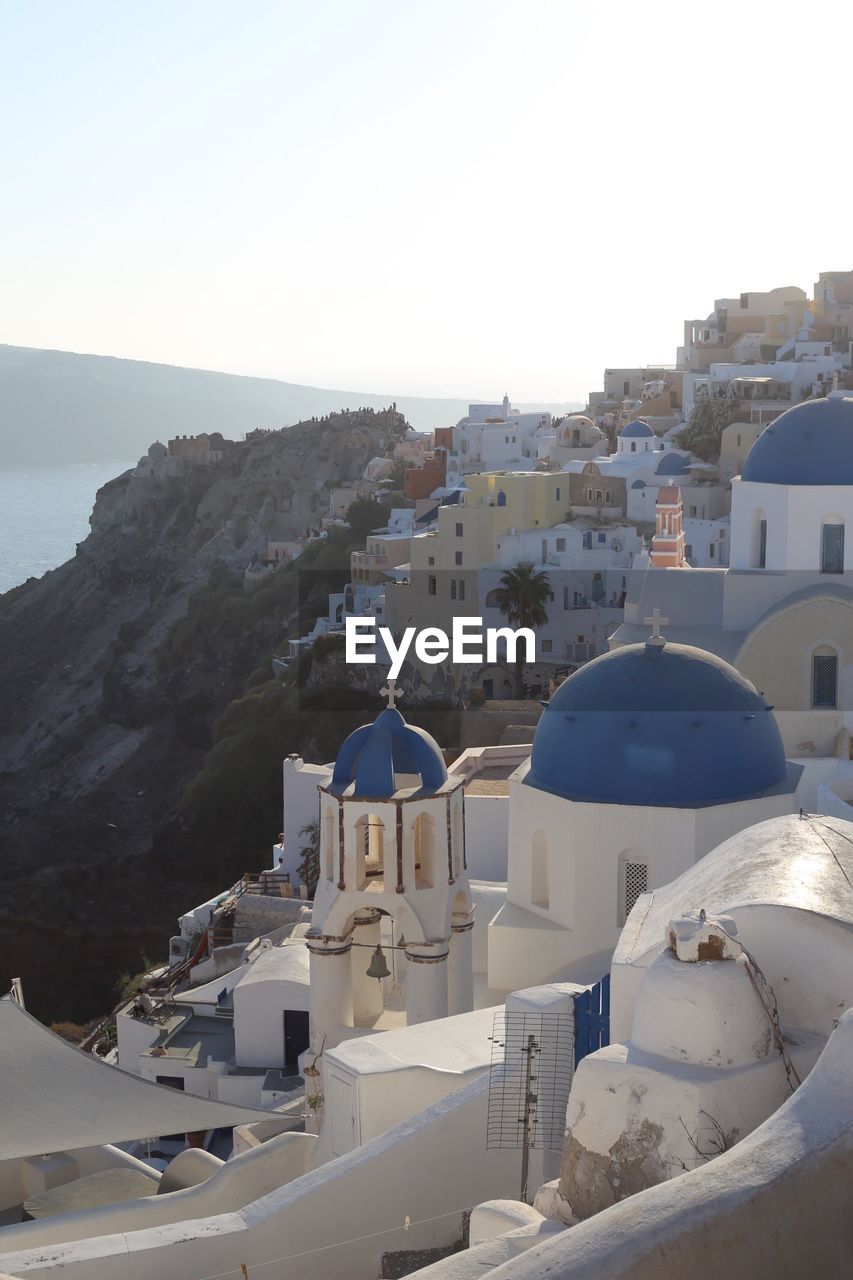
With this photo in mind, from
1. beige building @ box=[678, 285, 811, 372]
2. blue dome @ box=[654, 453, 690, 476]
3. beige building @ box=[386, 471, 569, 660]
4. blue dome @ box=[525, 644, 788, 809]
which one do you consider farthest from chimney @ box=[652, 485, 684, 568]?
beige building @ box=[678, 285, 811, 372]

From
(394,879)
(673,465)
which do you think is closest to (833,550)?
(394,879)

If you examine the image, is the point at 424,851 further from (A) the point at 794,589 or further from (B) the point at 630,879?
(A) the point at 794,589

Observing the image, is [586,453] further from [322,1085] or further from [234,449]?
[322,1085]

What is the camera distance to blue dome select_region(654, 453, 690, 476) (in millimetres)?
45875

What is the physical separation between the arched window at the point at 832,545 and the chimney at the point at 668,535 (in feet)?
11.5

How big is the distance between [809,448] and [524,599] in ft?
60.5

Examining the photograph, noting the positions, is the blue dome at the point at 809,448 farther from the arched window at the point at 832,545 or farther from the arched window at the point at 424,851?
the arched window at the point at 424,851

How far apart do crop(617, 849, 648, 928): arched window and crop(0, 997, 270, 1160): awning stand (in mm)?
3369

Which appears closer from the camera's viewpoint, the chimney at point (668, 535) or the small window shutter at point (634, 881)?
the small window shutter at point (634, 881)

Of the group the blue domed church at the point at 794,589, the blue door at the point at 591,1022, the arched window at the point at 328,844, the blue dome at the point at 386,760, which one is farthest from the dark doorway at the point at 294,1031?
the blue door at the point at 591,1022

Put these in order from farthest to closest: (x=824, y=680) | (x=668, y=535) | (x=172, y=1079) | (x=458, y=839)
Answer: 1. (x=668, y=535)
2. (x=824, y=680)
3. (x=172, y=1079)
4. (x=458, y=839)

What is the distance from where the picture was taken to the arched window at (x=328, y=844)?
12.7 m

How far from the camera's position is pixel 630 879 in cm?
1376

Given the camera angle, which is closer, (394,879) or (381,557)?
(394,879)
